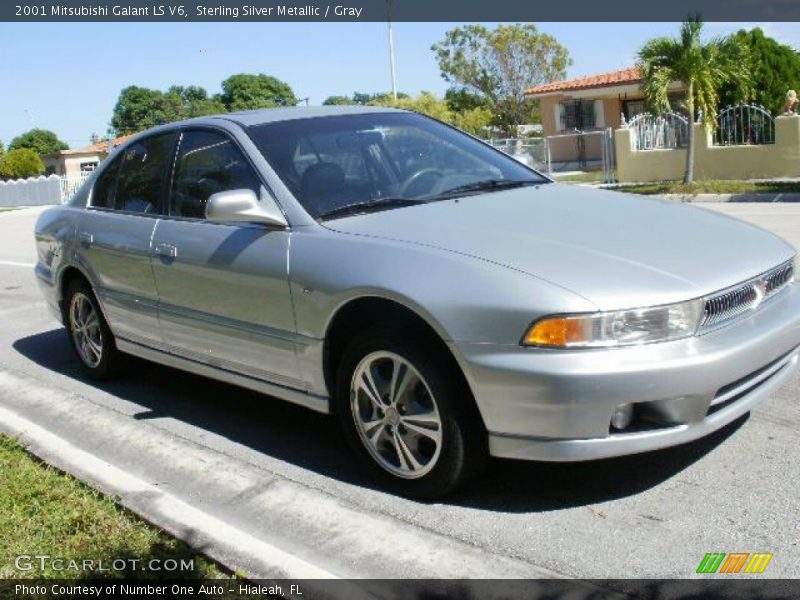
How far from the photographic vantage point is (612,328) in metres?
3.41

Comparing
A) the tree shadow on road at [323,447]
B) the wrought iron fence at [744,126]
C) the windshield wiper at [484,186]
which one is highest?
the wrought iron fence at [744,126]

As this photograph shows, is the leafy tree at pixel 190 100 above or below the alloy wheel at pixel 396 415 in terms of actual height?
above

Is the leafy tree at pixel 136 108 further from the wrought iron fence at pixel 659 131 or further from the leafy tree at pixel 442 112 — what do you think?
the wrought iron fence at pixel 659 131

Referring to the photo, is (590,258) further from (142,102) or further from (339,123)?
(142,102)

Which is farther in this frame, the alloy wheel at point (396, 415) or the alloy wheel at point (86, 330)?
the alloy wheel at point (86, 330)

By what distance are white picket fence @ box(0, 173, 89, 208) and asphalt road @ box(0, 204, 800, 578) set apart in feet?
133

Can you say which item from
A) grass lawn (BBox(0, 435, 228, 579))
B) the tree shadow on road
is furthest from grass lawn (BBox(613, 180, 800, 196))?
grass lawn (BBox(0, 435, 228, 579))

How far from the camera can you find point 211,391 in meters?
5.97

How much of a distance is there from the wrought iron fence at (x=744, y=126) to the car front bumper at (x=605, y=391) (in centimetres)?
1816

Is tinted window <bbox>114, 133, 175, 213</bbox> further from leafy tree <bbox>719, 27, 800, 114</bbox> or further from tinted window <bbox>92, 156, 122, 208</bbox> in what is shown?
leafy tree <bbox>719, 27, 800, 114</bbox>

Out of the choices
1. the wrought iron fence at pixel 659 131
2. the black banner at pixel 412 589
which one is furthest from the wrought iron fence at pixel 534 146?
the black banner at pixel 412 589

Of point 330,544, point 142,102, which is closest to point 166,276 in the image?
point 330,544

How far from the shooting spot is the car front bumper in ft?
11.1

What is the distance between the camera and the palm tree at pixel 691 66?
19.4 meters
